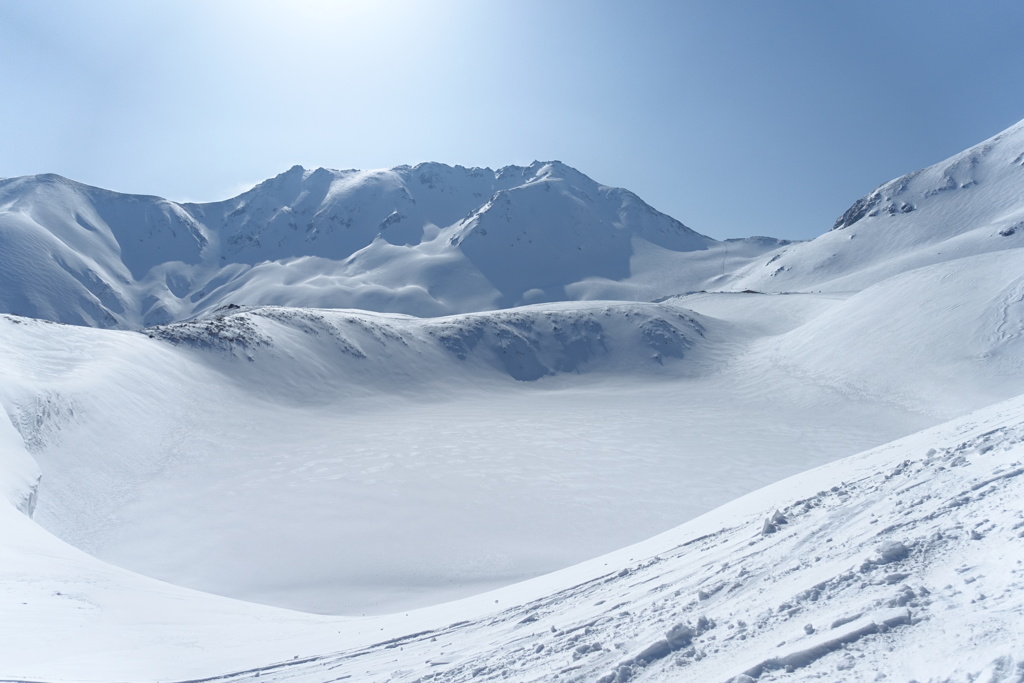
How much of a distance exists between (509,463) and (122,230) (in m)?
204

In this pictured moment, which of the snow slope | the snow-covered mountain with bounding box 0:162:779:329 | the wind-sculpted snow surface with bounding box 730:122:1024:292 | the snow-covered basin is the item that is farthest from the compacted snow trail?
the snow-covered mountain with bounding box 0:162:779:329

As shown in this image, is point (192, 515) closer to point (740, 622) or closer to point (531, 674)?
point (531, 674)

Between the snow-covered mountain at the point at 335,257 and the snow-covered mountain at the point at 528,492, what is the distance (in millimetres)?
80523

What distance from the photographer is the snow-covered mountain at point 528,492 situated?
478 cm

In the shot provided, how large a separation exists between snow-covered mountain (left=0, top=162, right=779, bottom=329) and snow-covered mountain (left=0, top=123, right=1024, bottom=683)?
80.5 meters

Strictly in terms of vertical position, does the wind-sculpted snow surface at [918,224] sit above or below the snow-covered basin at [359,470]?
above

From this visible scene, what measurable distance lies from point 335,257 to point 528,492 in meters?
167

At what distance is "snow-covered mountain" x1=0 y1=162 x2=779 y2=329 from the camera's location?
12744cm

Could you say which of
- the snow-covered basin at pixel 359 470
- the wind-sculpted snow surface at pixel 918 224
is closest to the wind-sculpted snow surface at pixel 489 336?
the snow-covered basin at pixel 359 470

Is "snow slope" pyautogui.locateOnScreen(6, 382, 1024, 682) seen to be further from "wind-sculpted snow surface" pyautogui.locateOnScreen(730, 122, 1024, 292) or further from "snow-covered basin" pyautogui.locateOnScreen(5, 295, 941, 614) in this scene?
"wind-sculpted snow surface" pyautogui.locateOnScreen(730, 122, 1024, 292)

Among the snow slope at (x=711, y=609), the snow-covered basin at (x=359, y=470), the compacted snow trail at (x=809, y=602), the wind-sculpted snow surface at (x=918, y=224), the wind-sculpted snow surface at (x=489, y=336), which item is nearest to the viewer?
the compacted snow trail at (x=809, y=602)

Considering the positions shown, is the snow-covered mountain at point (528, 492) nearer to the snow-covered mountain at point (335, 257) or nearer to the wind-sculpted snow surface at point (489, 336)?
the wind-sculpted snow surface at point (489, 336)

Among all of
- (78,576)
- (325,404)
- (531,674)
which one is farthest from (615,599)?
(325,404)

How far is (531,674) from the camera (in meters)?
5.22
